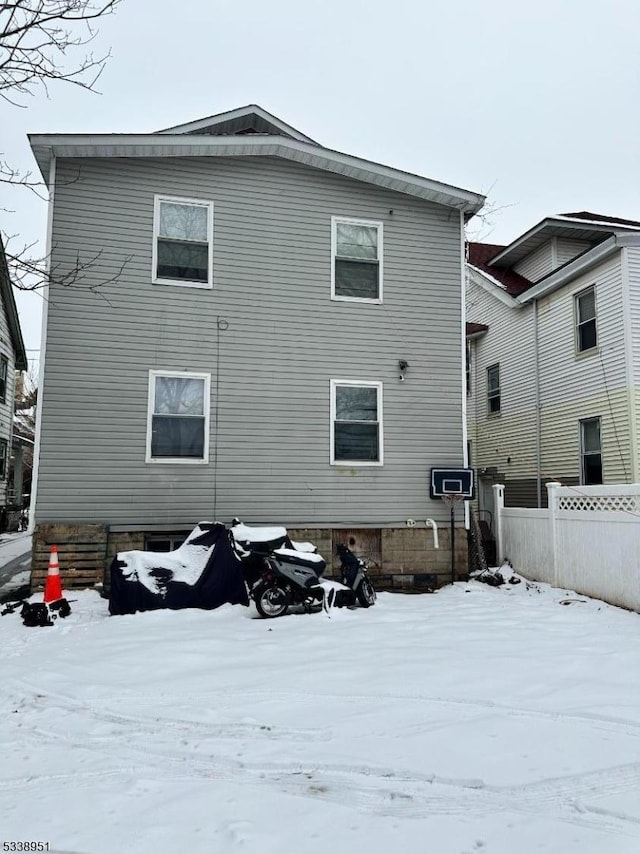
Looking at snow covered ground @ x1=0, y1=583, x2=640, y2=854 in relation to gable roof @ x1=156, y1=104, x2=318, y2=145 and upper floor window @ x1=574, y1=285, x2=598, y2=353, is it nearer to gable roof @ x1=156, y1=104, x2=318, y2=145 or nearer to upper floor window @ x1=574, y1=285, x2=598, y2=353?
gable roof @ x1=156, y1=104, x2=318, y2=145

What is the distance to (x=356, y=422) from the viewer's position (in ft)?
33.4

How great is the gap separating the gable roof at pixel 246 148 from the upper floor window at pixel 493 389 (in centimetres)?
750

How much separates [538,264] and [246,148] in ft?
31.4

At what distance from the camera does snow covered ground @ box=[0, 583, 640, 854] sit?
2.75 metres

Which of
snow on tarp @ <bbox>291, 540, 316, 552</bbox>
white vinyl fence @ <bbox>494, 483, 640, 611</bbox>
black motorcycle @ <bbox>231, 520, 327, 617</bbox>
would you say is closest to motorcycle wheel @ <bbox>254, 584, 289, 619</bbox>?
black motorcycle @ <bbox>231, 520, 327, 617</bbox>

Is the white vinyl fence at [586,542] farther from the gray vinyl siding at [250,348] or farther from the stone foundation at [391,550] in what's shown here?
the gray vinyl siding at [250,348]

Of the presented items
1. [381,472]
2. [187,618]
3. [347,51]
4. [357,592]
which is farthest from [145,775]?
[347,51]

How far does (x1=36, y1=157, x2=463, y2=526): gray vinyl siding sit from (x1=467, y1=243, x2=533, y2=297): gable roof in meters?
6.39

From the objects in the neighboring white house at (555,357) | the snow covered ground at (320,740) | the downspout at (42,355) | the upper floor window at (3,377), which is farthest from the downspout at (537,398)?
the upper floor window at (3,377)

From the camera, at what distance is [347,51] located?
12.2m

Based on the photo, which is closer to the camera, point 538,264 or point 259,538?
point 259,538

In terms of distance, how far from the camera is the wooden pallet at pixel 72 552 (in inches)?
342

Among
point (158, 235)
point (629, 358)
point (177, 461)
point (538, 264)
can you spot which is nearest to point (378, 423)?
point (177, 461)

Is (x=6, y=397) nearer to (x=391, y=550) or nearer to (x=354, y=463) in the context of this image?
(x=354, y=463)
